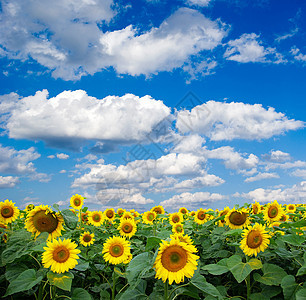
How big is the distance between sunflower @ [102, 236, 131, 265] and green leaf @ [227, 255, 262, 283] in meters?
1.83

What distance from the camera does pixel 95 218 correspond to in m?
9.73

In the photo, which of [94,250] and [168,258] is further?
[94,250]

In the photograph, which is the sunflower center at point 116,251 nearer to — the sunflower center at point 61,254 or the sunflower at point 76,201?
the sunflower center at point 61,254

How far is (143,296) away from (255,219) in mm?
3500

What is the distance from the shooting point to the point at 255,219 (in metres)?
6.76

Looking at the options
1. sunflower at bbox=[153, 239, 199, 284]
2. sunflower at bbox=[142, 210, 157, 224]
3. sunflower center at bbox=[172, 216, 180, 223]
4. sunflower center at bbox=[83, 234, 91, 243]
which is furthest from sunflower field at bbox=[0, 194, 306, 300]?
sunflower at bbox=[142, 210, 157, 224]

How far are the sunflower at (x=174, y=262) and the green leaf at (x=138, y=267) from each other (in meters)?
0.13

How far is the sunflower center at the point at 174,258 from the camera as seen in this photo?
144 inches

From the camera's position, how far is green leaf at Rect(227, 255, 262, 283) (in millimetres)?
4324

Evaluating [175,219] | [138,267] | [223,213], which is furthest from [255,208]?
[138,267]

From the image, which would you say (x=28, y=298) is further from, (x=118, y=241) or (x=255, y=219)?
(x=255, y=219)

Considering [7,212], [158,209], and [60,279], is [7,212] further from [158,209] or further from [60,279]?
[158,209]

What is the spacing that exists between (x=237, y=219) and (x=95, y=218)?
498 cm

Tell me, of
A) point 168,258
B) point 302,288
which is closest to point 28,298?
point 168,258
